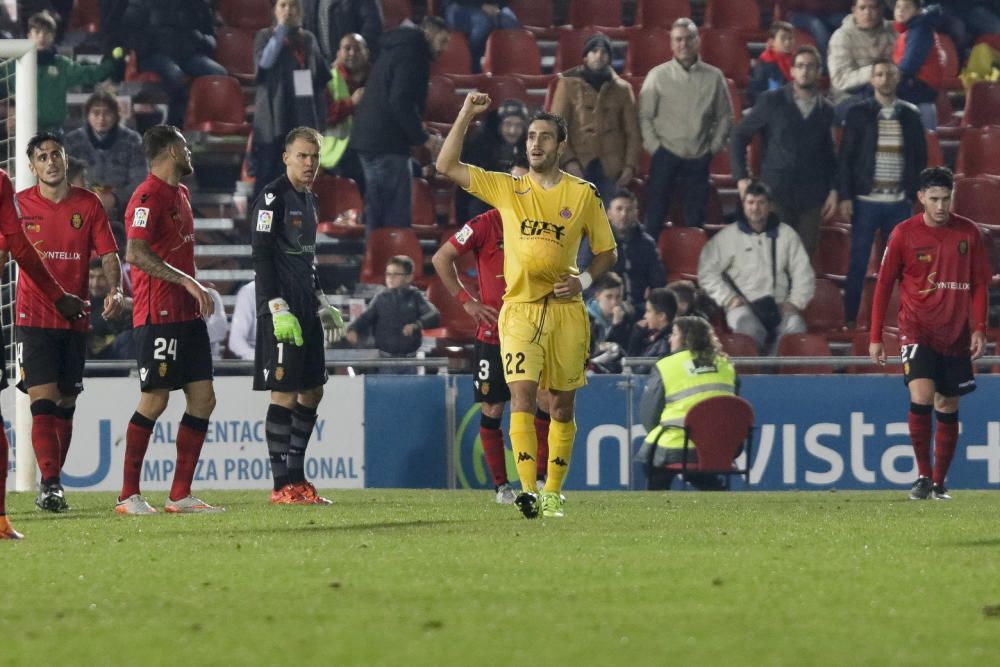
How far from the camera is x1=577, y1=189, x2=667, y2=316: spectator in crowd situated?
53.8ft

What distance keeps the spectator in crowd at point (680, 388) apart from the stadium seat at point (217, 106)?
6543 mm

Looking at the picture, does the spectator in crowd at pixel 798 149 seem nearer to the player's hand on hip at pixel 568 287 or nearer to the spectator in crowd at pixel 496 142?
the spectator in crowd at pixel 496 142

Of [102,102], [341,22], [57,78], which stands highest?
[341,22]

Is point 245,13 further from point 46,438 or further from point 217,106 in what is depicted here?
point 46,438

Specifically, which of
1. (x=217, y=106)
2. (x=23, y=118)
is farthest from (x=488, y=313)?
(x=217, y=106)

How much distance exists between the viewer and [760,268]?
1672 centimetres

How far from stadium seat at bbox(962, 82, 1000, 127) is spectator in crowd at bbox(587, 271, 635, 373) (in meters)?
6.08

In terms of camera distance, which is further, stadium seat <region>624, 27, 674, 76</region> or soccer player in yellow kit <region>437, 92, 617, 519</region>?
stadium seat <region>624, 27, 674, 76</region>

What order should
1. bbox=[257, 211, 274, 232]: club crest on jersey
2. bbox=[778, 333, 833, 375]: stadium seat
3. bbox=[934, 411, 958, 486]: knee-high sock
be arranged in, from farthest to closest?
1. bbox=[778, 333, 833, 375]: stadium seat
2. bbox=[934, 411, 958, 486]: knee-high sock
3. bbox=[257, 211, 274, 232]: club crest on jersey

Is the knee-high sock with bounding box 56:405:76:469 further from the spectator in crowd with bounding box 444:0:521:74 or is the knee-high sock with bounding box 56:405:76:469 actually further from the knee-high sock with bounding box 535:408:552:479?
the spectator in crowd with bounding box 444:0:521:74

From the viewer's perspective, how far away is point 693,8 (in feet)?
68.5

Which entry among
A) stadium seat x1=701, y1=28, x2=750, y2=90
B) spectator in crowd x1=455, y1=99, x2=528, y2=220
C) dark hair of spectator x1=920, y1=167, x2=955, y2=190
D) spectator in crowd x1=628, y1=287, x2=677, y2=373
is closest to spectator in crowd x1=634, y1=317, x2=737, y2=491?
spectator in crowd x1=628, y1=287, x2=677, y2=373

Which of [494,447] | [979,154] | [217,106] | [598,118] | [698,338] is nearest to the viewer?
[494,447]

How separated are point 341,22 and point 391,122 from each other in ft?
4.96
